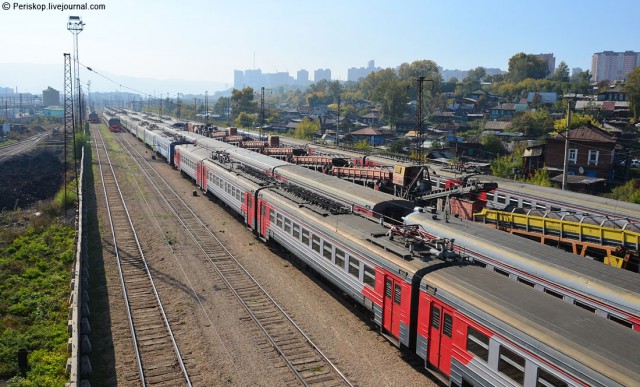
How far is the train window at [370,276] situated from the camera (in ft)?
49.0

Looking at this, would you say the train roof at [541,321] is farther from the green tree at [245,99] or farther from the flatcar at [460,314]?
the green tree at [245,99]

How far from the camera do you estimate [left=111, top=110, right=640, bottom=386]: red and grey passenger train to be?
30.2 feet

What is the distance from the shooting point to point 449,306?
11812 millimetres

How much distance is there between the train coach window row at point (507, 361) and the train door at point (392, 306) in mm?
2767

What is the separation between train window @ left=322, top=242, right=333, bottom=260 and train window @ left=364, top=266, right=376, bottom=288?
98.8 inches

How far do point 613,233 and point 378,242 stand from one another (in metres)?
8.56

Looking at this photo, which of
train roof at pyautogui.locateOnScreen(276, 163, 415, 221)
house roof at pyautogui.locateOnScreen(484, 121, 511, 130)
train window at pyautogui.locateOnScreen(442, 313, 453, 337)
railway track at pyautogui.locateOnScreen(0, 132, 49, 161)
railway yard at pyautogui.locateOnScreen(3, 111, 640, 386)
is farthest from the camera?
house roof at pyautogui.locateOnScreen(484, 121, 511, 130)

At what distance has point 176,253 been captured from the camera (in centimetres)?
2448

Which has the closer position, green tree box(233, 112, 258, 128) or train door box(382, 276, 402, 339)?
train door box(382, 276, 402, 339)

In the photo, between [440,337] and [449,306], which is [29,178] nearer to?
[440,337]

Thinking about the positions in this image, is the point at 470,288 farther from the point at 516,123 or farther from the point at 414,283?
the point at 516,123

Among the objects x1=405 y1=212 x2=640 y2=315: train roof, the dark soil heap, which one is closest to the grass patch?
the dark soil heap

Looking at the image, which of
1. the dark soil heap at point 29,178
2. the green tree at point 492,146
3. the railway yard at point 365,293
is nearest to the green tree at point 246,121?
the dark soil heap at point 29,178

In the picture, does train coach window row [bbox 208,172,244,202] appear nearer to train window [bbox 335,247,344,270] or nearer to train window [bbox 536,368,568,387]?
train window [bbox 335,247,344,270]
